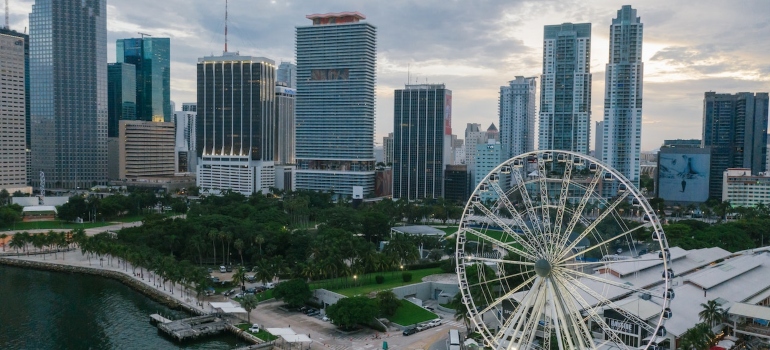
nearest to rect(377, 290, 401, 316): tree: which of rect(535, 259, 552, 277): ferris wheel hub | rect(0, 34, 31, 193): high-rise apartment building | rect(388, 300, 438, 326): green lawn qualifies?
rect(388, 300, 438, 326): green lawn

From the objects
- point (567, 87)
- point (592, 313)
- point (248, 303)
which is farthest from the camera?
point (567, 87)

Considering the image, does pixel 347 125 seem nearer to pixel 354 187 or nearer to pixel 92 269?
pixel 354 187

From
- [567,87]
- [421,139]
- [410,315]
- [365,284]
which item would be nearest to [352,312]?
[410,315]

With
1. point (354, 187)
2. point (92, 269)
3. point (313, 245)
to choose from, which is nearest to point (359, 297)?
point (313, 245)

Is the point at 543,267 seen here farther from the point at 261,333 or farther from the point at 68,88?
the point at 68,88

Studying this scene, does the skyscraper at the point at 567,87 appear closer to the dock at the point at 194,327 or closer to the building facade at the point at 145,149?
the dock at the point at 194,327

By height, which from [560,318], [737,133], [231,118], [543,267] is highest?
[231,118]
